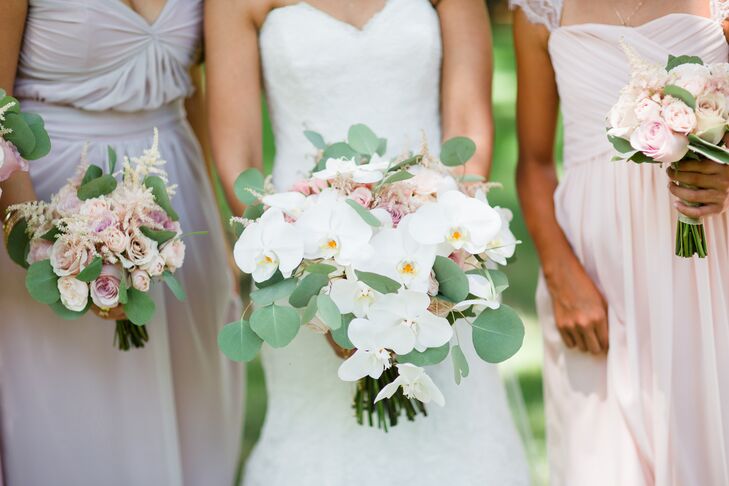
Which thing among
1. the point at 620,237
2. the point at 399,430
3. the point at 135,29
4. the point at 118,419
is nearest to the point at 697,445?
the point at 620,237

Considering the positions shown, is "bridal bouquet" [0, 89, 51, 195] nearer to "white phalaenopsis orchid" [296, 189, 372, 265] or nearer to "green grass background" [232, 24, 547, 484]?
"white phalaenopsis orchid" [296, 189, 372, 265]

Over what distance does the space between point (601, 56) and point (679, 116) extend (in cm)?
61

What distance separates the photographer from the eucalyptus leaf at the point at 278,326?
2586 mm

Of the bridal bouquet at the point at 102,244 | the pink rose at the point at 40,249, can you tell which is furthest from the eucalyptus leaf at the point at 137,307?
the pink rose at the point at 40,249

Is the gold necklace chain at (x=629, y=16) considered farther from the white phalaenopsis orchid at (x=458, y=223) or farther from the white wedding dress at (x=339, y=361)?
the white phalaenopsis orchid at (x=458, y=223)

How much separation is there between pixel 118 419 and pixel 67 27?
1328 mm

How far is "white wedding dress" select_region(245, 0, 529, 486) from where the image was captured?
3.36 meters

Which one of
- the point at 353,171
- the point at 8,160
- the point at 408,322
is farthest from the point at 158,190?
the point at 408,322

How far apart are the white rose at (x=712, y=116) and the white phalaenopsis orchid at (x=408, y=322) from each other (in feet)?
2.82

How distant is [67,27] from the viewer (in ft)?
10.8

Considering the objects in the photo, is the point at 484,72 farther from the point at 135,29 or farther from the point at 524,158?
the point at 135,29

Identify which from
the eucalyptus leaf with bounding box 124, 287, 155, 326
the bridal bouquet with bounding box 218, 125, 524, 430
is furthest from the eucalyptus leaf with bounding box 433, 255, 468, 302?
the eucalyptus leaf with bounding box 124, 287, 155, 326

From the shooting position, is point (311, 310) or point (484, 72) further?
point (484, 72)

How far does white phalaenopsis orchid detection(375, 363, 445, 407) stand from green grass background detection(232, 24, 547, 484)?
3.55 feet
